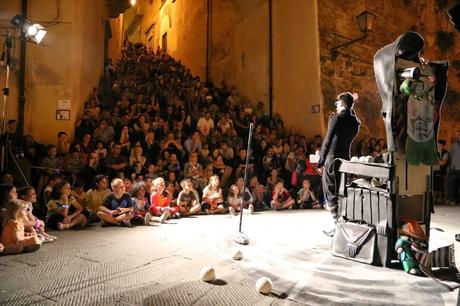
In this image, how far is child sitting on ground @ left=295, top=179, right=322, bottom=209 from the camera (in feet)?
31.0

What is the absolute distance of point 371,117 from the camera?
38.7 ft

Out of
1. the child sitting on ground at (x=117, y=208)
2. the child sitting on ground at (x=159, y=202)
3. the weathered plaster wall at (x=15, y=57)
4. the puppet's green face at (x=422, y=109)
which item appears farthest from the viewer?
the weathered plaster wall at (x=15, y=57)

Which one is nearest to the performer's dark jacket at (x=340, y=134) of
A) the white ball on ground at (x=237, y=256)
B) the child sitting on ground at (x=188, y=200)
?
the white ball on ground at (x=237, y=256)

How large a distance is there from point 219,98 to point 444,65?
404 inches

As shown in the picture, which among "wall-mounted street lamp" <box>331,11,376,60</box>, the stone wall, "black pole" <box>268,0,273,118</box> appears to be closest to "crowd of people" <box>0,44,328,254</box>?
"black pole" <box>268,0,273,118</box>

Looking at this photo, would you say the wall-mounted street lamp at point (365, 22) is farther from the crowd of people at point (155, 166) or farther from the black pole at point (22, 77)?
the black pole at point (22, 77)

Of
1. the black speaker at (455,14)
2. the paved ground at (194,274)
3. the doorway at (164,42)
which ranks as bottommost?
the paved ground at (194,274)

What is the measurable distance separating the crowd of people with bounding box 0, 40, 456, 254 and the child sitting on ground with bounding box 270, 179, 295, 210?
2cm

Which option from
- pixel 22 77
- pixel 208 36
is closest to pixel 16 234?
pixel 22 77

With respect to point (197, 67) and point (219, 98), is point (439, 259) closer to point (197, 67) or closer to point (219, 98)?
point (219, 98)

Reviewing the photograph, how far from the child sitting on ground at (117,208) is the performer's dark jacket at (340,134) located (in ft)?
11.3

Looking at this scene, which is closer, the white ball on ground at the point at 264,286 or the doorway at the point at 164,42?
the white ball on ground at the point at 264,286

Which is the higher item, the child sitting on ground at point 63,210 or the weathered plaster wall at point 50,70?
the weathered plaster wall at point 50,70

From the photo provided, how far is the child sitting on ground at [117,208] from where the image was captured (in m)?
6.53
